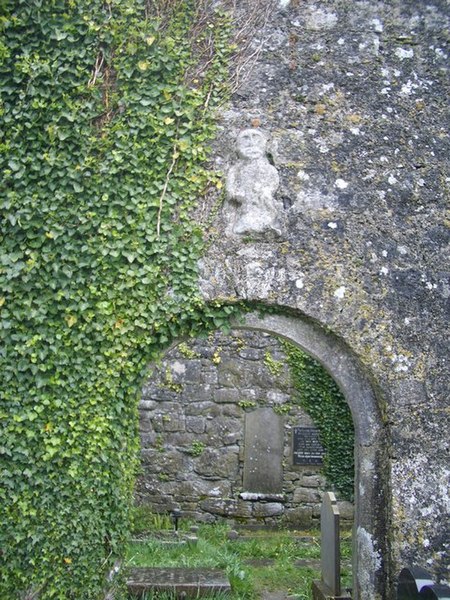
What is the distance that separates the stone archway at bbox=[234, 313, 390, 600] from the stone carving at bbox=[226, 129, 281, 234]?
59cm

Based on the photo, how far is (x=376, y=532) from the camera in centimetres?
425

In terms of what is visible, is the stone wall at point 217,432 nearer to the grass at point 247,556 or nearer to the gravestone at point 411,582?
the grass at point 247,556

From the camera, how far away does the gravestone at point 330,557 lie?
5550 millimetres

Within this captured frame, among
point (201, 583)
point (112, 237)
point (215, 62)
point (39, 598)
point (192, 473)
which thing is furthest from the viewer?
point (192, 473)

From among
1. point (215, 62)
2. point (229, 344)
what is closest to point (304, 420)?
point (229, 344)

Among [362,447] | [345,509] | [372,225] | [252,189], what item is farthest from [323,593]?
[345,509]

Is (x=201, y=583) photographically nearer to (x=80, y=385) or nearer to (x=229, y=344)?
(x=80, y=385)

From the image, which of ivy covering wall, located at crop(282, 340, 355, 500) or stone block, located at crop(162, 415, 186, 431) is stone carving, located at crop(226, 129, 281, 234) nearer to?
ivy covering wall, located at crop(282, 340, 355, 500)

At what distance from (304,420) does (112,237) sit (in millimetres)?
6239

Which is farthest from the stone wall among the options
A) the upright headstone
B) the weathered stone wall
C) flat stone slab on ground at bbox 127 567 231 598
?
the weathered stone wall

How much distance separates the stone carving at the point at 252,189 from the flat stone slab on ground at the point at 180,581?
2964 millimetres

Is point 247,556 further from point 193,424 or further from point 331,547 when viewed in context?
point 331,547

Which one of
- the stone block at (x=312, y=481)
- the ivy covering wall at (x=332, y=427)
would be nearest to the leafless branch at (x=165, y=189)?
the ivy covering wall at (x=332, y=427)

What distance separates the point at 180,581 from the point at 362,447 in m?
2.45
